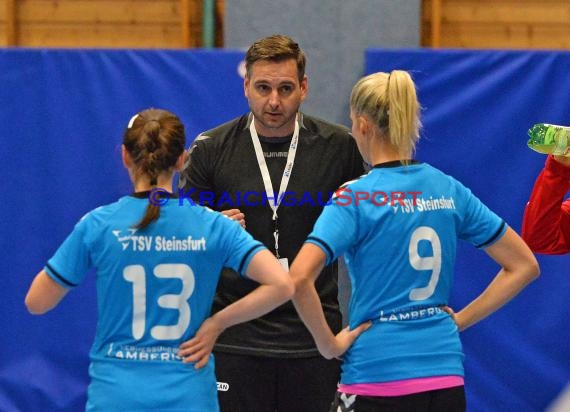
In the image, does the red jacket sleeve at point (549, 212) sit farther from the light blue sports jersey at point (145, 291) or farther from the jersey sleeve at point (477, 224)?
the light blue sports jersey at point (145, 291)

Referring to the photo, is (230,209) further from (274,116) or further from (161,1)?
(161,1)

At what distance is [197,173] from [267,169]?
0.26 metres

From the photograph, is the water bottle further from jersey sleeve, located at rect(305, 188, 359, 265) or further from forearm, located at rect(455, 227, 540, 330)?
jersey sleeve, located at rect(305, 188, 359, 265)

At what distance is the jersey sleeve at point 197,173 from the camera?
3.38m

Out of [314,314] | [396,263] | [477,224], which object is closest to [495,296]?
[477,224]

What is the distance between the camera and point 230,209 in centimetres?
332

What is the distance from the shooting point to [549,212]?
11.5ft

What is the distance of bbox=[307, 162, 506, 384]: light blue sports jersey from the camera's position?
256 centimetres

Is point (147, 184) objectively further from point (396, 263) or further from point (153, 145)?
point (396, 263)

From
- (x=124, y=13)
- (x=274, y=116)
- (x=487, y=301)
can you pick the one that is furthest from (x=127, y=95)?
(x=487, y=301)

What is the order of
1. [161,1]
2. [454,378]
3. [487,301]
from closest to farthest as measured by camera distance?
[454,378], [487,301], [161,1]

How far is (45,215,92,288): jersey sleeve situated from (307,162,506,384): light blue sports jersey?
633 mm

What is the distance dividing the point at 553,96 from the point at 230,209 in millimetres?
2531

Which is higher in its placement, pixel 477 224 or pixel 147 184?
pixel 147 184
